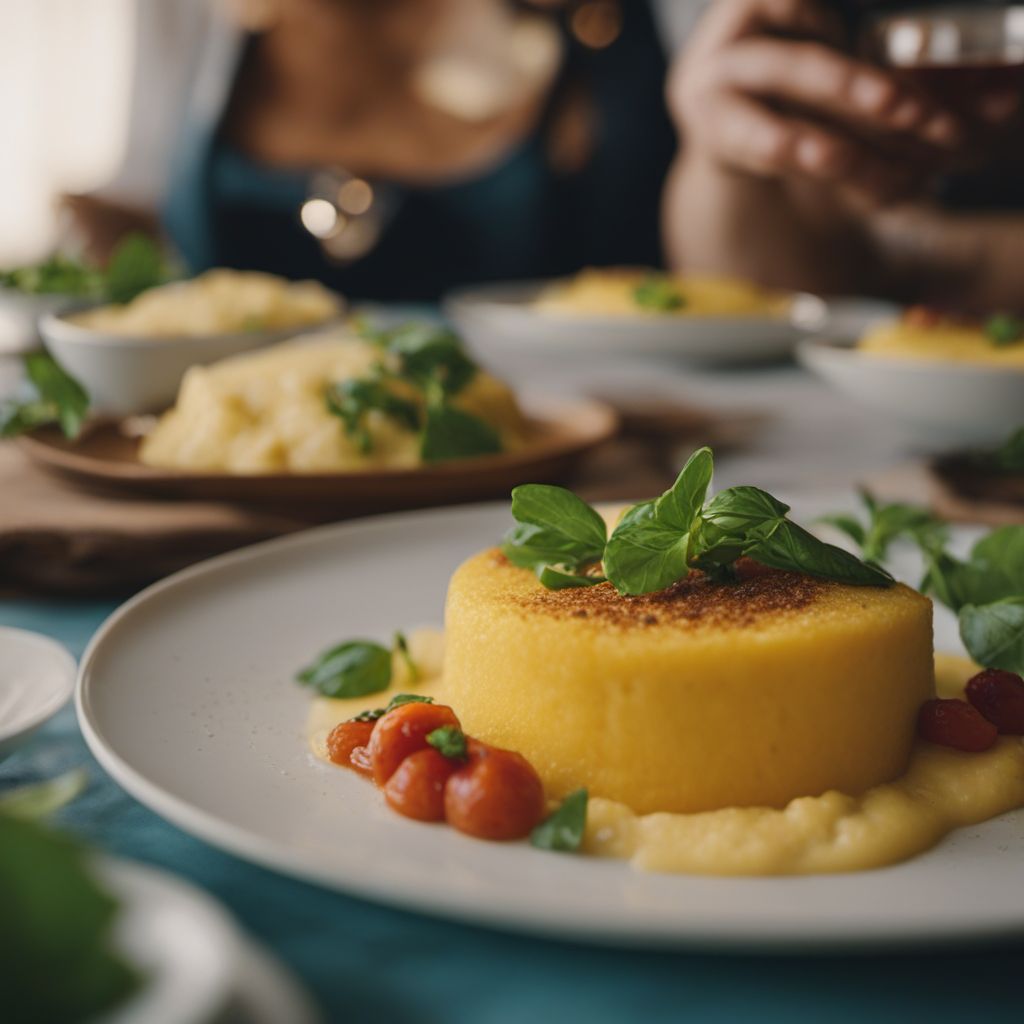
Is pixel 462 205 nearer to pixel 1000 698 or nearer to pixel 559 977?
pixel 1000 698

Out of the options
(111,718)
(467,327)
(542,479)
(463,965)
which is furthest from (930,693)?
(467,327)

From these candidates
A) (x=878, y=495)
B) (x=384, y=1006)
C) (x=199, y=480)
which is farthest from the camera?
(x=878, y=495)

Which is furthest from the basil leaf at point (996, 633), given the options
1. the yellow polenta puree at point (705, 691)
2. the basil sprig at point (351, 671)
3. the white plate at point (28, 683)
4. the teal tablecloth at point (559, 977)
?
the white plate at point (28, 683)

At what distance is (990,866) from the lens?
1009 mm

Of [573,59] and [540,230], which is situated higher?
[573,59]

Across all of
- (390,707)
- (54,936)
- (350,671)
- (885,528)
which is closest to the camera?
(54,936)

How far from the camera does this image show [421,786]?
1.06m

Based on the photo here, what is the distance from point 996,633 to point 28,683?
0.98m

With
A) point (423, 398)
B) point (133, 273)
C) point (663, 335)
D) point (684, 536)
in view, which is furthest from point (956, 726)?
point (133, 273)

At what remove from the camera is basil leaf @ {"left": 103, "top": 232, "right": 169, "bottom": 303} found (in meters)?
2.93

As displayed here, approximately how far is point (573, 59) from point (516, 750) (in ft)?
16.1

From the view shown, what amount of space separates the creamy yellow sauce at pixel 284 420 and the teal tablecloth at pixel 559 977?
1.12 m

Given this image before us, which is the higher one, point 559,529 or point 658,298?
point 559,529

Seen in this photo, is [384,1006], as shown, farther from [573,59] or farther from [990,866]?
[573,59]
